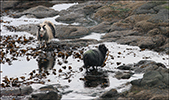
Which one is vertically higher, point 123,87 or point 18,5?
point 18,5

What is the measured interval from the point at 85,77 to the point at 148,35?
8.78m

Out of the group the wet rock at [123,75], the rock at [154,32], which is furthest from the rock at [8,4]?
the wet rock at [123,75]

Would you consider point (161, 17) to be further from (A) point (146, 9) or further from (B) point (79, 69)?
(B) point (79, 69)

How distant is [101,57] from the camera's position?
1373 centimetres

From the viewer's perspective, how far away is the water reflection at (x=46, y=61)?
15.0 meters

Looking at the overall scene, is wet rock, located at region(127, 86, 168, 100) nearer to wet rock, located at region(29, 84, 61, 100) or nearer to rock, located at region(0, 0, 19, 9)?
wet rock, located at region(29, 84, 61, 100)

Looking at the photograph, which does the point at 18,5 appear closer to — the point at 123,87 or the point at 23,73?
the point at 23,73

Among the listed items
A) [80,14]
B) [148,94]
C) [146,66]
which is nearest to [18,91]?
[148,94]

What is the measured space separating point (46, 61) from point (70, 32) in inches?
266

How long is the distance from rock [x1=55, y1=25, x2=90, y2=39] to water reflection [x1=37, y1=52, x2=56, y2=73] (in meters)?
4.64

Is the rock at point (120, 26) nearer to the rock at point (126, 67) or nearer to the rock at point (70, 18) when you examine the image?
the rock at point (70, 18)

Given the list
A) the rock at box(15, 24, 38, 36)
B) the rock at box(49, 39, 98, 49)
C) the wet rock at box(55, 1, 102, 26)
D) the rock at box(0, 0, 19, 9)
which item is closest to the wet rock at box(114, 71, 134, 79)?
the rock at box(49, 39, 98, 49)

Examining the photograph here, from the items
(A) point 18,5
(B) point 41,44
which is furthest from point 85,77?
(A) point 18,5

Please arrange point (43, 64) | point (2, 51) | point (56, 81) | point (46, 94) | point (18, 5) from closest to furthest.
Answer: point (46, 94) → point (56, 81) → point (43, 64) → point (2, 51) → point (18, 5)
